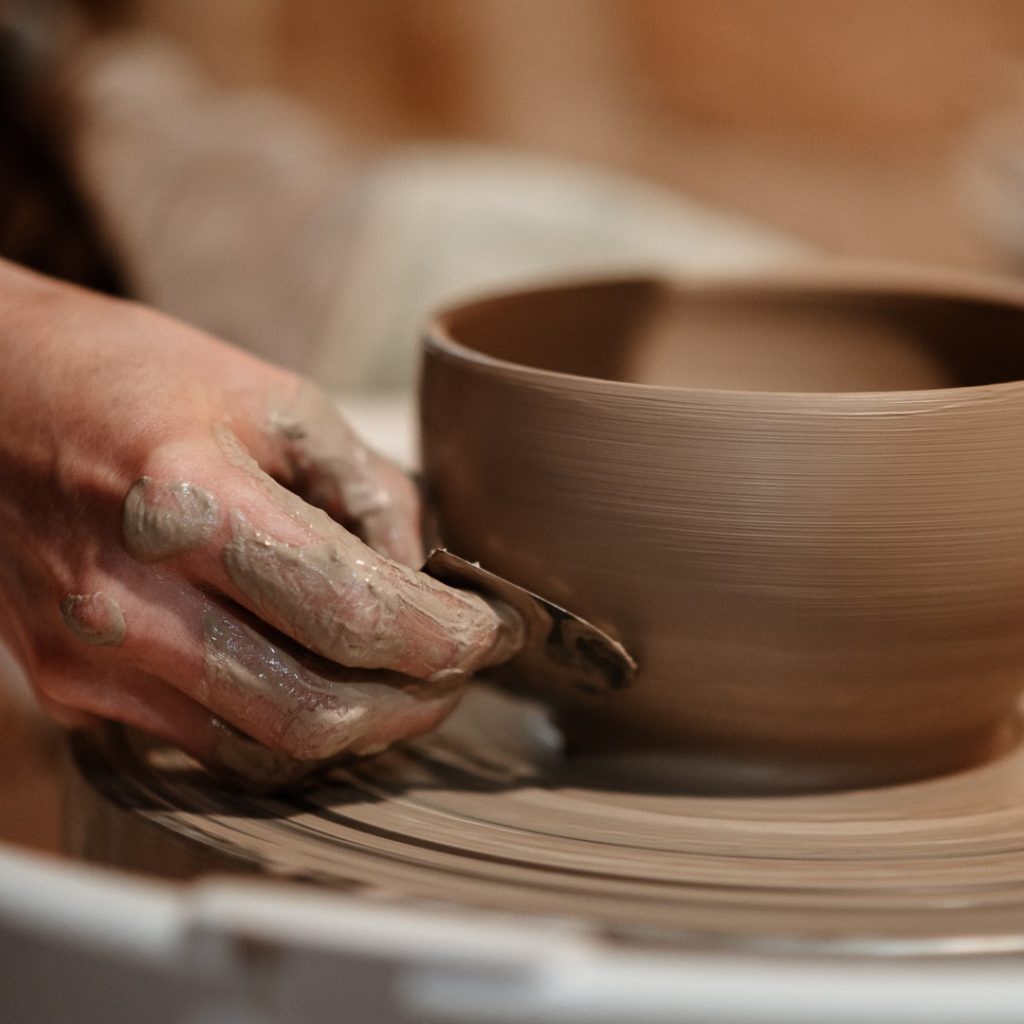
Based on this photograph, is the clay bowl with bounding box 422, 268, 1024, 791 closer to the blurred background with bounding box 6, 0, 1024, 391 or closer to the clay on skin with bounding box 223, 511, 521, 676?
the clay on skin with bounding box 223, 511, 521, 676

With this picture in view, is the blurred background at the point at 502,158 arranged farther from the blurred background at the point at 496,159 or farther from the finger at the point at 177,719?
the finger at the point at 177,719

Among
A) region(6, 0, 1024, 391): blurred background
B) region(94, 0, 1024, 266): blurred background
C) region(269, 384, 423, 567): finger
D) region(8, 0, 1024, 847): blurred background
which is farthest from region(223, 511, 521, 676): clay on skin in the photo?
region(94, 0, 1024, 266): blurred background

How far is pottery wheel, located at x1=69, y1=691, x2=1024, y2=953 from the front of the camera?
19.3 inches

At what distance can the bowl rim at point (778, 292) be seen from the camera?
562mm

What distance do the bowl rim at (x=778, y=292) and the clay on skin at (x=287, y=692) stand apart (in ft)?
0.52

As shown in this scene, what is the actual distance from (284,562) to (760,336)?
1.55 ft

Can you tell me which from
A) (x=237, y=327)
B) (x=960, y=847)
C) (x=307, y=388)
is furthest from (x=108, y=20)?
(x=960, y=847)

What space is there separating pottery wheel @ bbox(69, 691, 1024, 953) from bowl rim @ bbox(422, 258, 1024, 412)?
0.61 feet

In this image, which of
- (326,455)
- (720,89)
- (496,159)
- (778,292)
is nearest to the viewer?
(326,455)

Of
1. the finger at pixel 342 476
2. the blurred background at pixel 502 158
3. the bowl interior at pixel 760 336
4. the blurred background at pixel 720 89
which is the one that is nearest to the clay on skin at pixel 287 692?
the finger at pixel 342 476

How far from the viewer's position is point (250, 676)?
567 millimetres

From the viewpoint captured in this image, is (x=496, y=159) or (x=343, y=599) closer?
(x=343, y=599)

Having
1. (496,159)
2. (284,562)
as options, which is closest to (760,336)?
(284,562)

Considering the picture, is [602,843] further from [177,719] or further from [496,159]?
[496,159]
